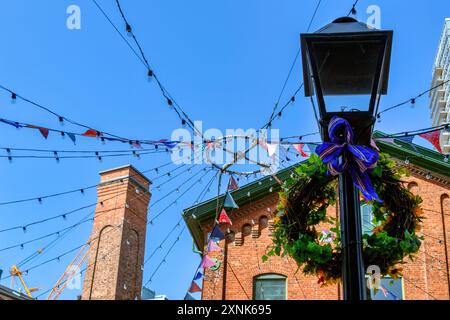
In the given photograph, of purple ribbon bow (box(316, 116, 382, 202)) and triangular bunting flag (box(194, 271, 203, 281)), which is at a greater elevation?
triangular bunting flag (box(194, 271, 203, 281))

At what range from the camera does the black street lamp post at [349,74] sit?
4.44m

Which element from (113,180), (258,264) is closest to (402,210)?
(258,264)

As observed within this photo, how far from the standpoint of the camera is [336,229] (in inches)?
230

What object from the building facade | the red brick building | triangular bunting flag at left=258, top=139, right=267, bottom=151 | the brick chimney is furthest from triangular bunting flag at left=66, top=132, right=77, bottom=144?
the building facade

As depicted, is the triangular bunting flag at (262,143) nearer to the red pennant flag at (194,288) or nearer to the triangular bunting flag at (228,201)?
the triangular bunting flag at (228,201)

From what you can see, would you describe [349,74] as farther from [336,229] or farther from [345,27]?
[336,229]

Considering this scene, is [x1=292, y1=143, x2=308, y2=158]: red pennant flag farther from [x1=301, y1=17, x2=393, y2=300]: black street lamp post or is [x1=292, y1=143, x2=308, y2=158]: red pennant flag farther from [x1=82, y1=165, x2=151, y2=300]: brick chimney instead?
[x1=82, y1=165, x2=151, y2=300]: brick chimney

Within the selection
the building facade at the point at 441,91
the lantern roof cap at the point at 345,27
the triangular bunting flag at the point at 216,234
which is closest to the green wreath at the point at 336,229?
the lantern roof cap at the point at 345,27

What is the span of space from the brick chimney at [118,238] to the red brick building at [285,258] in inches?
258

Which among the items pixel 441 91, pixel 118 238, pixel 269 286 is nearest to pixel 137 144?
pixel 269 286

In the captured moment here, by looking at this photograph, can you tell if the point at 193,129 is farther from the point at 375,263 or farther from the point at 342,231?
the point at 342,231

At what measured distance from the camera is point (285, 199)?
5.91 m

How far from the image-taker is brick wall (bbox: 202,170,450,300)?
16.1 metres
